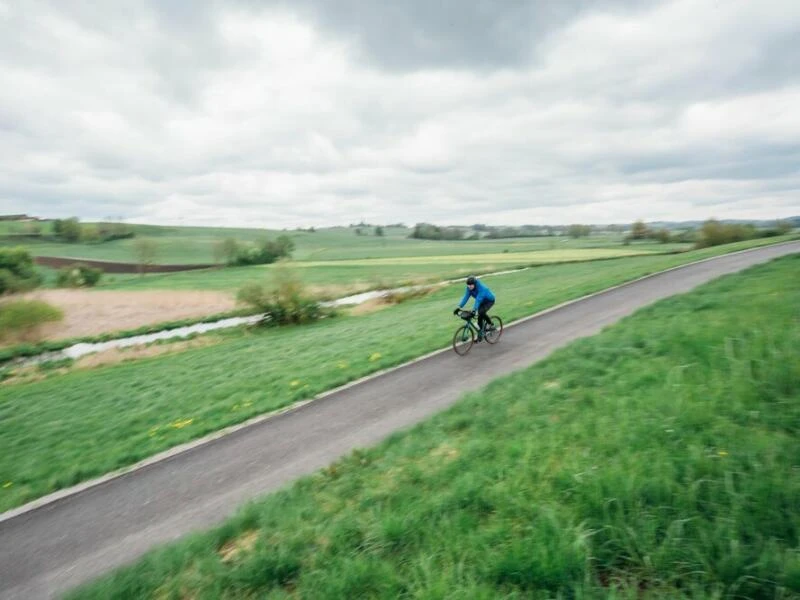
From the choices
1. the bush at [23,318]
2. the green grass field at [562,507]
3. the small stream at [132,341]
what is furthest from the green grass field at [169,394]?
the bush at [23,318]

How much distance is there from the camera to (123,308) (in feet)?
132

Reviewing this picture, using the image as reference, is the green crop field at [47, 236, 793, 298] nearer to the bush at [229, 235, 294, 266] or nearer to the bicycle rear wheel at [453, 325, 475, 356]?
the bush at [229, 235, 294, 266]

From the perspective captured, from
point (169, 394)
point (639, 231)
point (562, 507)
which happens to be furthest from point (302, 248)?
point (562, 507)

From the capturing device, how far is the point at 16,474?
27.9 ft

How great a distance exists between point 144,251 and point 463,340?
260ft

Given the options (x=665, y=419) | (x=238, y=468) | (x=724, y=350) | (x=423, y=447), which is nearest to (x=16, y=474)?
(x=238, y=468)

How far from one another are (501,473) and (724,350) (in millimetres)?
4333

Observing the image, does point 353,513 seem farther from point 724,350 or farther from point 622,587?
point 724,350

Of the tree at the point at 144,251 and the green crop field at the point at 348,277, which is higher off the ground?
the tree at the point at 144,251

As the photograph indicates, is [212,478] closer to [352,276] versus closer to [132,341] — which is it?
[132,341]

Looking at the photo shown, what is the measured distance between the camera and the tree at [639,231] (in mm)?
84812

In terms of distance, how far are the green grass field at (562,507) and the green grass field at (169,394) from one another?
15.9ft

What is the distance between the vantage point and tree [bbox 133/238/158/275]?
243 ft

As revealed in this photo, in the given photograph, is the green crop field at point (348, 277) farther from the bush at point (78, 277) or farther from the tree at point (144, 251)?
A: the tree at point (144, 251)
